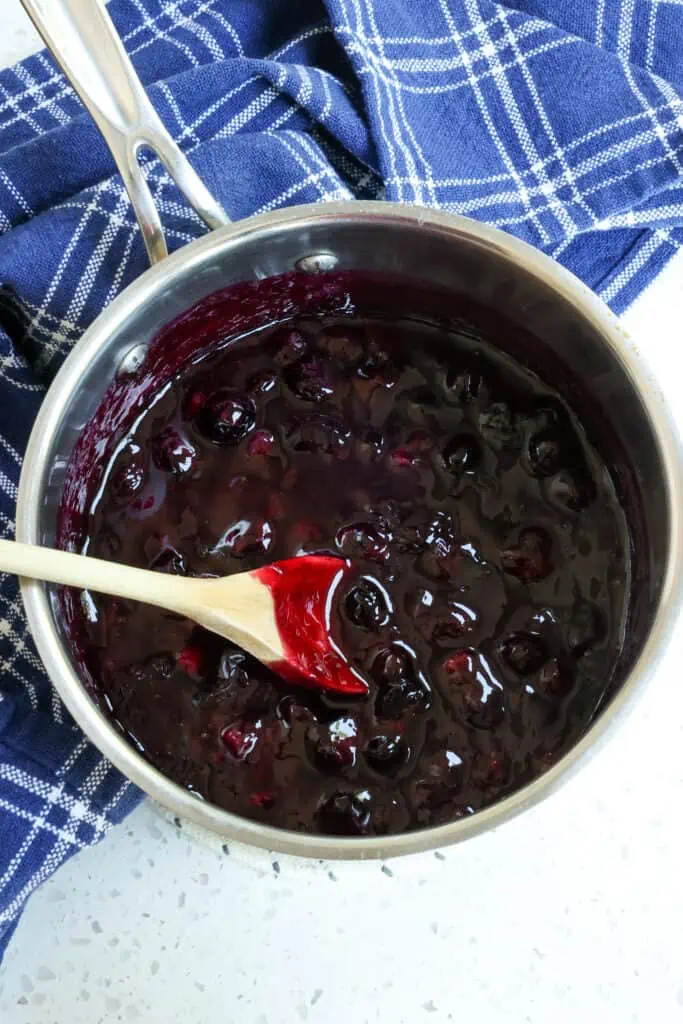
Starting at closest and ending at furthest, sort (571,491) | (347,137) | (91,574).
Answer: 1. (91,574)
2. (571,491)
3. (347,137)

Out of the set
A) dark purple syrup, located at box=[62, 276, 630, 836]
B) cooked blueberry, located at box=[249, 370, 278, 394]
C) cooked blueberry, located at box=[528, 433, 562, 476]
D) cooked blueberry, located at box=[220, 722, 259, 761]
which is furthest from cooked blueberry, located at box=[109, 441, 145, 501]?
cooked blueberry, located at box=[528, 433, 562, 476]

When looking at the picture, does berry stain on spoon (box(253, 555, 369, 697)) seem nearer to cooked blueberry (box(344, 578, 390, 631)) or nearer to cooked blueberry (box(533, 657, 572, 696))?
cooked blueberry (box(344, 578, 390, 631))

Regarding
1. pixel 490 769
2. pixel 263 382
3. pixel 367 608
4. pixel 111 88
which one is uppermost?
pixel 111 88

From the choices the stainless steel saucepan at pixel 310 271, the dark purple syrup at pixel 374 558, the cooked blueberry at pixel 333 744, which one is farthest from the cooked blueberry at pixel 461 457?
the cooked blueberry at pixel 333 744

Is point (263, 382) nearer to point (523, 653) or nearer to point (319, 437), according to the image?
point (319, 437)

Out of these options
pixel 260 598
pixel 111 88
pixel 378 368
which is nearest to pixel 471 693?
pixel 260 598

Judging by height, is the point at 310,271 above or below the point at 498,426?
above

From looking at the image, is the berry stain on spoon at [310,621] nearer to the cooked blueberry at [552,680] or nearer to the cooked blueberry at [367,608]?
the cooked blueberry at [367,608]
